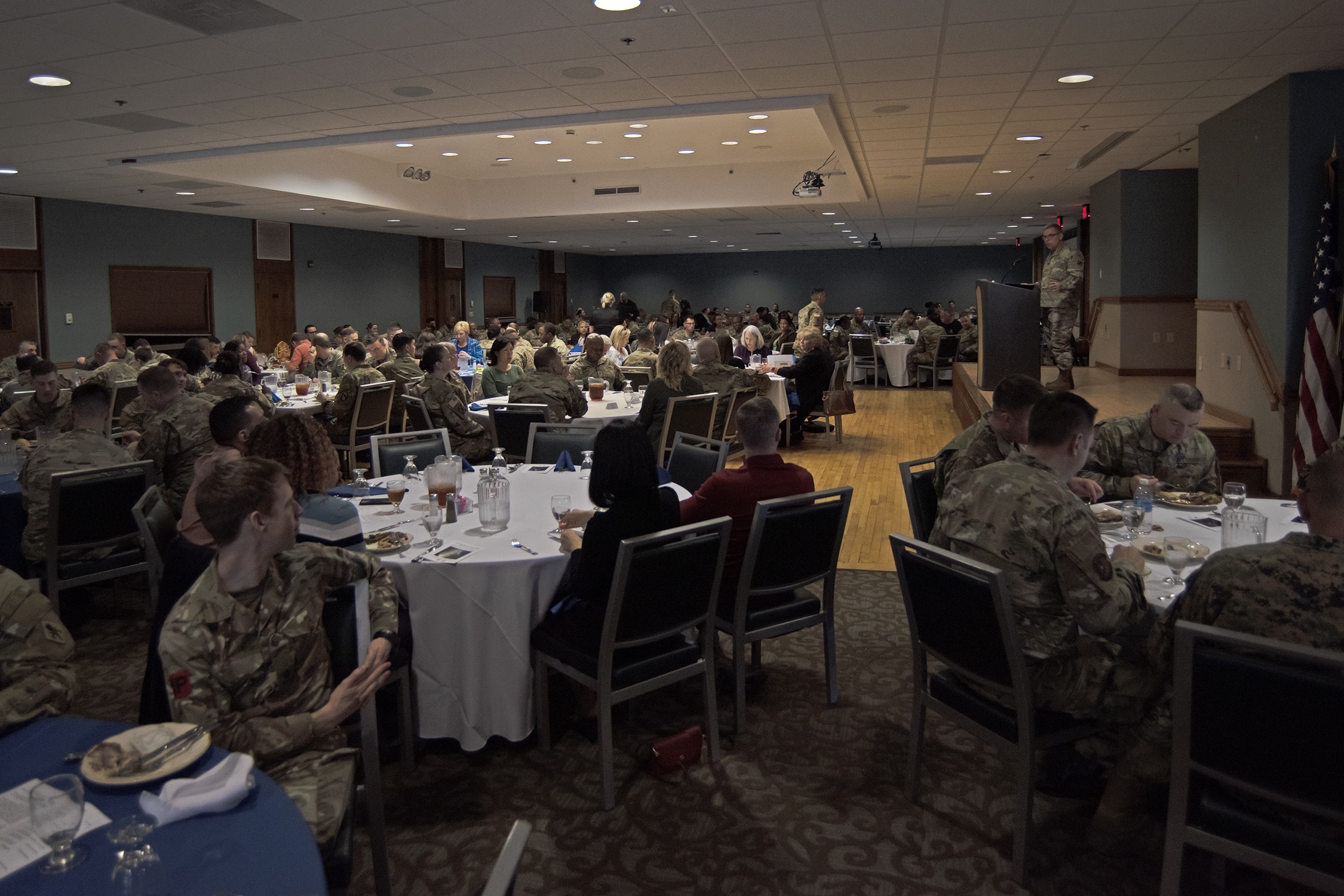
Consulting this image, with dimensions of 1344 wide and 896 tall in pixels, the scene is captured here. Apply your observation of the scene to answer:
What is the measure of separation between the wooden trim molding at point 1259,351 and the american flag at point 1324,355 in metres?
0.43

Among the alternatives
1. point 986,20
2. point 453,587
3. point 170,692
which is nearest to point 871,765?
point 453,587

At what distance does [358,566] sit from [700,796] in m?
1.45

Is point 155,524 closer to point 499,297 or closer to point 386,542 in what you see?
point 386,542

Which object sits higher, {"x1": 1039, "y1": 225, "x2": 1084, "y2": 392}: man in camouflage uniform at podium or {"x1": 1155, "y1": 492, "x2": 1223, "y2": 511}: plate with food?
{"x1": 1039, "y1": 225, "x2": 1084, "y2": 392}: man in camouflage uniform at podium

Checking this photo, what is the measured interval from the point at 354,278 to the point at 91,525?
1393cm

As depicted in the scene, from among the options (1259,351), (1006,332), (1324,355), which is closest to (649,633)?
(1324,355)

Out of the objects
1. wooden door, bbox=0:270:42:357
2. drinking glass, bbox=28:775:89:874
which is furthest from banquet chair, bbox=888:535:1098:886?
wooden door, bbox=0:270:42:357

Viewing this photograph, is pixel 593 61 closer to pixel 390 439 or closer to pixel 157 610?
pixel 390 439

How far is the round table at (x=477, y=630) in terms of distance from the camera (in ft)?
10.2

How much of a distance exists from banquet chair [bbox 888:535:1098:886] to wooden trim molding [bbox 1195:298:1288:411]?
15.8ft

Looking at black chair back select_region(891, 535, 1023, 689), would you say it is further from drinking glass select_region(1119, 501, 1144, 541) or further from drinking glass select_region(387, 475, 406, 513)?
drinking glass select_region(387, 475, 406, 513)

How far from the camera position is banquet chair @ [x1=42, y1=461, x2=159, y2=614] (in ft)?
13.8

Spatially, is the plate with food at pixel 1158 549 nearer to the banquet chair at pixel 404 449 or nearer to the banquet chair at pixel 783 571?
the banquet chair at pixel 783 571

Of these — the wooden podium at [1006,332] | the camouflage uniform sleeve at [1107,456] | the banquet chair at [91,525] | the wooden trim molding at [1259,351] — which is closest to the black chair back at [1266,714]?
the camouflage uniform sleeve at [1107,456]
